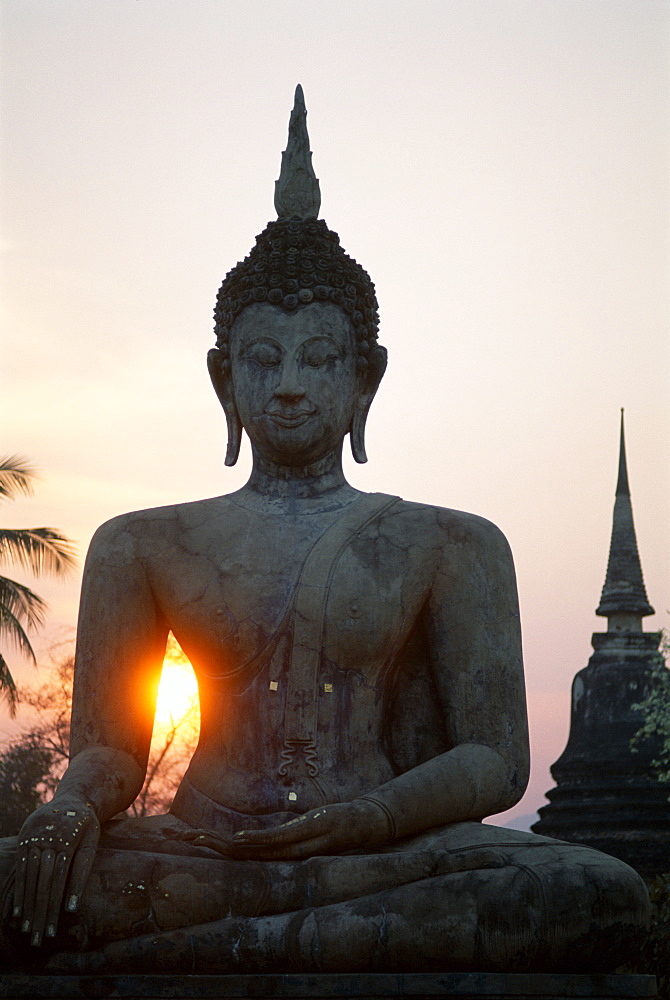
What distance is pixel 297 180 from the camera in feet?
26.1

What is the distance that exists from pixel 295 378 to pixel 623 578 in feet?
88.4

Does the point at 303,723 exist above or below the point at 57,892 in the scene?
above

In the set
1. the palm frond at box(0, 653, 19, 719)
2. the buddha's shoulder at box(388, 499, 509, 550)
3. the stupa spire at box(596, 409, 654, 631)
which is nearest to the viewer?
the buddha's shoulder at box(388, 499, 509, 550)

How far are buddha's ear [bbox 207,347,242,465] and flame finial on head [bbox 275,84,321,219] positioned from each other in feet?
2.64

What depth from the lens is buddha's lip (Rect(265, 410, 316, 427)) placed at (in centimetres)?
751

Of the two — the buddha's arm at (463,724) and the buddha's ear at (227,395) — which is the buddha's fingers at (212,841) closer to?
the buddha's arm at (463,724)

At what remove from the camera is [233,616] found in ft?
23.4

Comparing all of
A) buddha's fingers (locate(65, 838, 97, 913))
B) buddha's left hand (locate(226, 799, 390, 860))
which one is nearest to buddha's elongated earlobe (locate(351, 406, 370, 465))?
buddha's left hand (locate(226, 799, 390, 860))

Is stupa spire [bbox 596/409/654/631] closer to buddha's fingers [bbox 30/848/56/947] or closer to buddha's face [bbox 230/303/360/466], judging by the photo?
buddha's face [bbox 230/303/360/466]

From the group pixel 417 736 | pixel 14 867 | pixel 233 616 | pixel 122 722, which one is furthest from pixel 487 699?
pixel 14 867

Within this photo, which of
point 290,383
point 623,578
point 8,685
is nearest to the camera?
point 290,383

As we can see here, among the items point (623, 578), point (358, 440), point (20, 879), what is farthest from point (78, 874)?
point (623, 578)

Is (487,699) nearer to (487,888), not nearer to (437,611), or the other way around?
(437,611)

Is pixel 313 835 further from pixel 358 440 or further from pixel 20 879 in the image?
pixel 358 440
